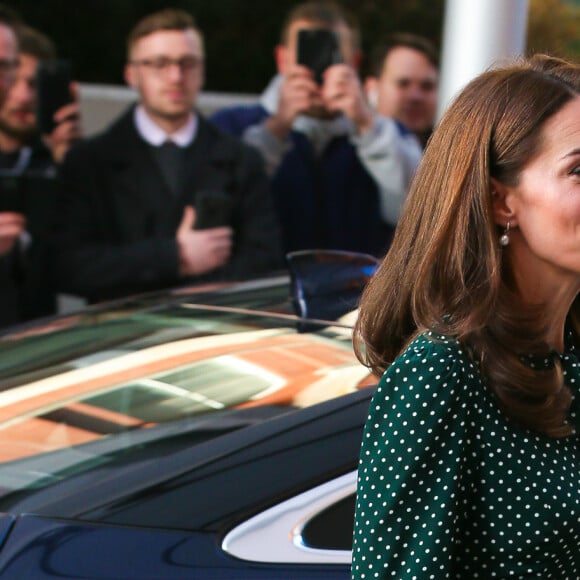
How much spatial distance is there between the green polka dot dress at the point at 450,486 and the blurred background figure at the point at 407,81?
4.11 meters

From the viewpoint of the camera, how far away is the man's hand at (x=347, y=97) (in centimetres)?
475

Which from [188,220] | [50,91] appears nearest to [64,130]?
[50,91]

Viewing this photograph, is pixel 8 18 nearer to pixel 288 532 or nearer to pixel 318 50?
pixel 318 50

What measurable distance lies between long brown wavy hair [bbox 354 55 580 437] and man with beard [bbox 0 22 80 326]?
2.71 meters

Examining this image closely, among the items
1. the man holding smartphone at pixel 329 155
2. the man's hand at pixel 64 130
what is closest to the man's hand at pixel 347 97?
the man holding smartphone at pixel 329 155

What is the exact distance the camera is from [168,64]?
449cm

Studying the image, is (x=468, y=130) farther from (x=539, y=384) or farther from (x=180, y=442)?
(x=180, y=442)

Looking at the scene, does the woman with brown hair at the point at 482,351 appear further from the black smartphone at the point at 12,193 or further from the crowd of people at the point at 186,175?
the black smartphone at the point at 12,193

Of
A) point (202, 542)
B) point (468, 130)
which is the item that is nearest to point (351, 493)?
point (202, 542)

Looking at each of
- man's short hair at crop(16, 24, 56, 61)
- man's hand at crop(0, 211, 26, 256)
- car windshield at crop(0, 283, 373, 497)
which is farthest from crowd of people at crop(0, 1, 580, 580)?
man's short hair at crop(16, 24, 56, 61)

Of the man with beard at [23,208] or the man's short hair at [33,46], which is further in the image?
the man's short hair at [33,46]

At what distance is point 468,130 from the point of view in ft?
5.15

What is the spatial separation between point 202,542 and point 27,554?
25 cm

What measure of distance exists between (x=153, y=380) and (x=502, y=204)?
88cm
